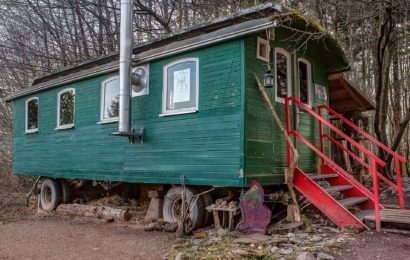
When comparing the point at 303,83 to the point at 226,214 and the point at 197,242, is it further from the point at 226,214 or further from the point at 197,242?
the point at 197,242

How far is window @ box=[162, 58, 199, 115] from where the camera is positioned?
263 inches

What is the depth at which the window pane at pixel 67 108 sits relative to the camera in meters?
9.62

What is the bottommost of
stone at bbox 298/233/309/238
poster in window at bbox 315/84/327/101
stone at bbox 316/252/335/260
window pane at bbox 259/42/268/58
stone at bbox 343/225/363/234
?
stone at bbox 316/252/335/260

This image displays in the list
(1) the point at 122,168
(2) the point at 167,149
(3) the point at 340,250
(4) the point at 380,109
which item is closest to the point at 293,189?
(3) the point at 340,250

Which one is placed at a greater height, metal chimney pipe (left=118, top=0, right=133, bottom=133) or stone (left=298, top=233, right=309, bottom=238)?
metal chimney pipe (left=118, top=0, right=133, bottom=133)

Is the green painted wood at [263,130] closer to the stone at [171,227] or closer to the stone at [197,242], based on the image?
the stone at [197,242]

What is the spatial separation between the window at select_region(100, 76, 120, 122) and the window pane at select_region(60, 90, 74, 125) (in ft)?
4.69

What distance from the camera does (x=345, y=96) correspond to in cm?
980

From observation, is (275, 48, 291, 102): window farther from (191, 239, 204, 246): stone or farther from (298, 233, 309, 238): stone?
(191, 239, 204, 246): stone

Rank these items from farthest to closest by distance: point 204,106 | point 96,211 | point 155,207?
1. point 96,211
2. point 155,207
3. point 204,106

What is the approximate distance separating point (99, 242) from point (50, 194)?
5.43 metres

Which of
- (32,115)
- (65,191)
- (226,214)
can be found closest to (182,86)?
(226,214)

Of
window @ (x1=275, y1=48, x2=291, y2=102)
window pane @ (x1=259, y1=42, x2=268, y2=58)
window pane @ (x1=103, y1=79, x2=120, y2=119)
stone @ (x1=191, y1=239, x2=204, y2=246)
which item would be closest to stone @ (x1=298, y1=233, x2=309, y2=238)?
stone @ (x1=191, y1=239, x2=204, y2=246)

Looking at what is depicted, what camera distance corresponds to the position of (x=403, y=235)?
17.2 feet
